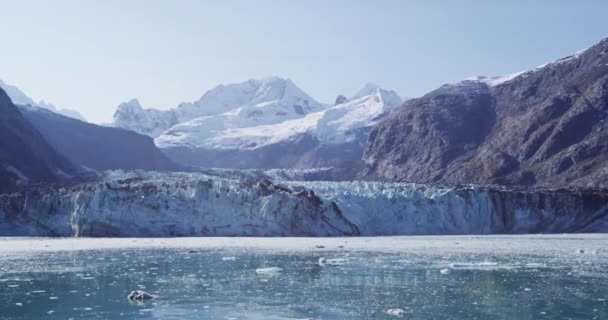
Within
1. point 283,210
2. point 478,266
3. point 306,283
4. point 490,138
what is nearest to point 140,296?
point 306,283

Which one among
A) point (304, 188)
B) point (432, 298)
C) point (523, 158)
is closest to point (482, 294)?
point (432, 298)

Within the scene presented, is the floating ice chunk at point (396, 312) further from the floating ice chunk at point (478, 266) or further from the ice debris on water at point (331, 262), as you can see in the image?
the ice debris on water at point (331, 262)

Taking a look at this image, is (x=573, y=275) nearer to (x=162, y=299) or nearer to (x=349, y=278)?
(x=349, y=278)

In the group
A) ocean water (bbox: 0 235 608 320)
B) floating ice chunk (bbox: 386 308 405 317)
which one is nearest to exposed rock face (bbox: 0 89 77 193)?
ocean water (bbox: 0 235 608 320)

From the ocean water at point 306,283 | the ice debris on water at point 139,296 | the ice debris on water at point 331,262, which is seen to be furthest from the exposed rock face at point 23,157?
the ice debris on water at point 139,296

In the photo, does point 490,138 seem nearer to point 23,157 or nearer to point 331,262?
point 23,157
